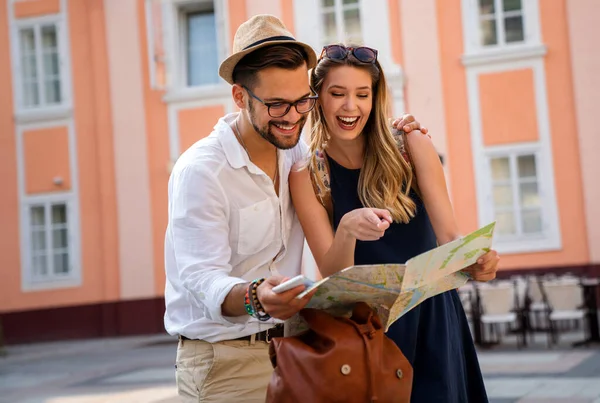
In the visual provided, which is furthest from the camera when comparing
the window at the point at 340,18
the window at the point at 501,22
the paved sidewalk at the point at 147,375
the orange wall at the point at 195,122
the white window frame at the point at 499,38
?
the orange wall at the point at 195,122

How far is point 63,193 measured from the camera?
63.9ft

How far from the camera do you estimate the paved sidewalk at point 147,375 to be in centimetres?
823

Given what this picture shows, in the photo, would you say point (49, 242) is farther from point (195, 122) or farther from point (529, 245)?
point (529, 245)

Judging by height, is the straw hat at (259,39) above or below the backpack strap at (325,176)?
above

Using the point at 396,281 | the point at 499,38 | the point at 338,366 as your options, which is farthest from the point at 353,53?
the point at 499,38

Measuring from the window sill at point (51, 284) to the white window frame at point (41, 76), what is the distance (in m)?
3.24

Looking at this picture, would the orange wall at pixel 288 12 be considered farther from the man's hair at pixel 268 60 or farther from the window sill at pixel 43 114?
the man's hair at pixel 268 60

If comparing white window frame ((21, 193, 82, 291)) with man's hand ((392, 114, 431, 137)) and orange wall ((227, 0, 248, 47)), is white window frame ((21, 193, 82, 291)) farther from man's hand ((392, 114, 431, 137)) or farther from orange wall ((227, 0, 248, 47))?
man's hand ((392, 114, 431, 137))

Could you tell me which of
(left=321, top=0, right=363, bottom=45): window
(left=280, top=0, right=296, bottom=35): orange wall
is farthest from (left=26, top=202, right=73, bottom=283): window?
(left=321, top=0, right=363, bottom=45): window

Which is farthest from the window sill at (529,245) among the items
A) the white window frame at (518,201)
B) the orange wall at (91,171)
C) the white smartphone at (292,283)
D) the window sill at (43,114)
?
the white smartphone at (292,283)

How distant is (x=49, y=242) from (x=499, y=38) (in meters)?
9.56

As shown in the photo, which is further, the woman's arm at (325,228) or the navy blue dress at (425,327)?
the navy blue dress at (425,327)

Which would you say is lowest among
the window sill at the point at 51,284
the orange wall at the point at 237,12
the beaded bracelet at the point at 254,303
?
the window sill at the point at 51,284

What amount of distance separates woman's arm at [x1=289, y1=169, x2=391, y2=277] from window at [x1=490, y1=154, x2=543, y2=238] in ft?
46.2
